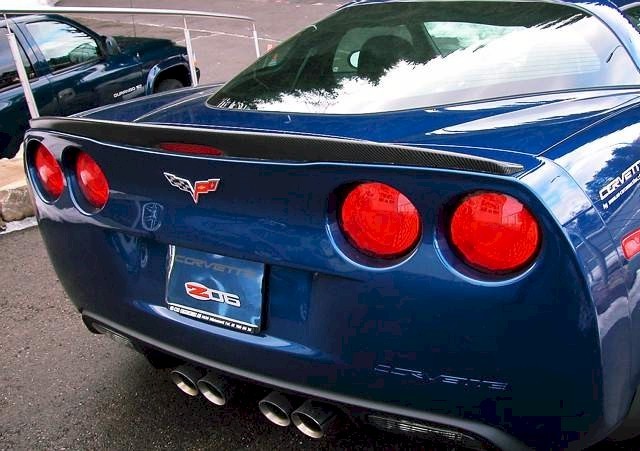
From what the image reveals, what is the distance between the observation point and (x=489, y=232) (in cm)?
159

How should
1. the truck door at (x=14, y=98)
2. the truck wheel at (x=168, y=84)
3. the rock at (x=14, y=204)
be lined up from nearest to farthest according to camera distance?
1. the rock at (x=14, y=204)
2. the truck door at (x=14, y=98)
3. the truck wheel at (x=168, y=84)

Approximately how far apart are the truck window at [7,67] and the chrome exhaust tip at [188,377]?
4245 millimetres

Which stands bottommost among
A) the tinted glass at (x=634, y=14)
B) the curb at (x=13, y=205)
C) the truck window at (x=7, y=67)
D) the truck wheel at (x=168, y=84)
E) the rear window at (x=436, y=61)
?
the curb at (x=13, y=205)

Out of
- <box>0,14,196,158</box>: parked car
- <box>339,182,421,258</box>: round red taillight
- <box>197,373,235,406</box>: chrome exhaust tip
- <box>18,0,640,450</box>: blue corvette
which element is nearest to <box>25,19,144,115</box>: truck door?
<box>0,14,196,158</box>: parked car

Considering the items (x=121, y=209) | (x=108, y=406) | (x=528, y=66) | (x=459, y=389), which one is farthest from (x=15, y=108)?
(x=459, y=389)

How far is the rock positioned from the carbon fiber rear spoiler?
302cm

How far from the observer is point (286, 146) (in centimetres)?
177

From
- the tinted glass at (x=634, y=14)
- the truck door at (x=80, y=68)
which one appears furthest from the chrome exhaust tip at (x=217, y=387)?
the truck door at (x=80, y=68)

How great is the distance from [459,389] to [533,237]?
43 centimetres

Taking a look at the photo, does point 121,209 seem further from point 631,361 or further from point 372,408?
point 631,361

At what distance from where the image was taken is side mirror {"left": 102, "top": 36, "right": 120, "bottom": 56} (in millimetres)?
6641

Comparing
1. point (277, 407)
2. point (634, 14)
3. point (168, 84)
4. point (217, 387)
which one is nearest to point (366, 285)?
point (277, 407)

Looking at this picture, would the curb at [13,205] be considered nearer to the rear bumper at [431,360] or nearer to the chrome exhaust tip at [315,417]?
the rear bumper at [431,360]

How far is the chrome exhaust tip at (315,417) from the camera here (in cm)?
201
